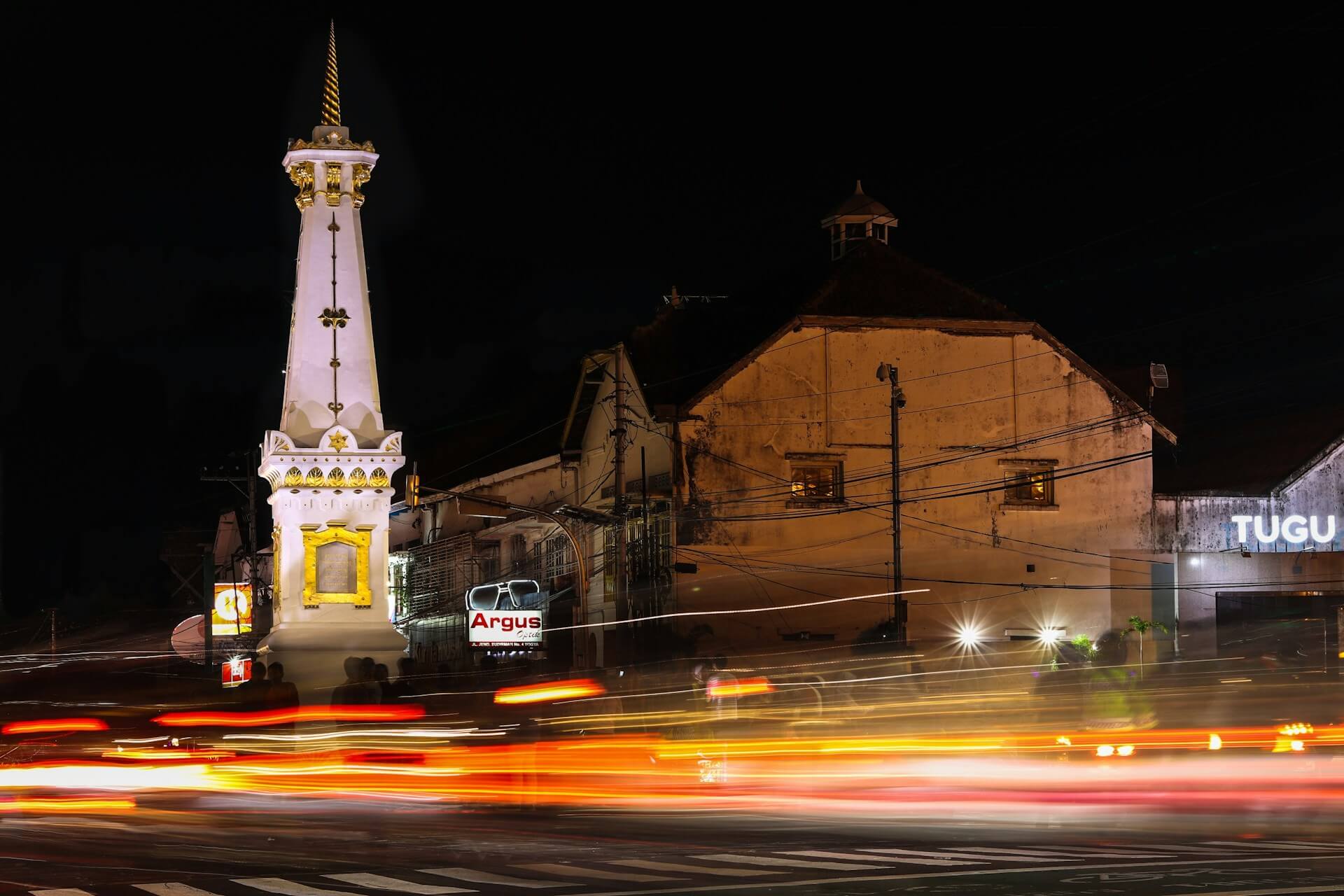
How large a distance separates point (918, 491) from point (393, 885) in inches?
1419

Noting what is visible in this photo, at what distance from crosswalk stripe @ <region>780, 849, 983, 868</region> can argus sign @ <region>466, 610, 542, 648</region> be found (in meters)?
22.9

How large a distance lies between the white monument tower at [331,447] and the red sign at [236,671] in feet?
17.8

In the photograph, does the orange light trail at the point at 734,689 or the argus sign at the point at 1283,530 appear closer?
the orange light trail at the point at 734,689

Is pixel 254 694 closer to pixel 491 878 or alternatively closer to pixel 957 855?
pixel 491 878

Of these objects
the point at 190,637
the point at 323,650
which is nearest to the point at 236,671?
the point at 323,650

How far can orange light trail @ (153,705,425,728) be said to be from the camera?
2722 centimetres

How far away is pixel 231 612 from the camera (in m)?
58.1

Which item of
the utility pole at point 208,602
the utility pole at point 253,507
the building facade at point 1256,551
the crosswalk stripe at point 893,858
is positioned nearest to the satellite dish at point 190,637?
the utility pole at point 208,602

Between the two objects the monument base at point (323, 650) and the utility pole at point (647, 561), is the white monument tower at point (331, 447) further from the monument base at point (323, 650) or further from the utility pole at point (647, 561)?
the utility pole at point (647, 561)

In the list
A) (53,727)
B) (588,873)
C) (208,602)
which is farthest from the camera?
(208,602)

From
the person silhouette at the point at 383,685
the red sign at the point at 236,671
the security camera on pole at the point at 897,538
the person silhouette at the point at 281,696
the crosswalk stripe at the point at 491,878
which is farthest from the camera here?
the red sign at the point at 236,671

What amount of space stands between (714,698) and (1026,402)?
27.3 metres

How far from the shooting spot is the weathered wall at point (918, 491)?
4625 centimetres

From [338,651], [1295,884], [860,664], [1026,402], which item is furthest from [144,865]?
[1026,402]
